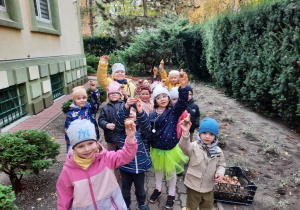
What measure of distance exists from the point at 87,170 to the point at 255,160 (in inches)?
146

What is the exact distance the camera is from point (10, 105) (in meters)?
5.80

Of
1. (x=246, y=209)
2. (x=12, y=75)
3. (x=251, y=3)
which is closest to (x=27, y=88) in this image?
(x=12, y=75)

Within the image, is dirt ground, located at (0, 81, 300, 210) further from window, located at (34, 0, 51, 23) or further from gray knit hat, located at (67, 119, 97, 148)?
window, located at (34, 0, 51, 23)

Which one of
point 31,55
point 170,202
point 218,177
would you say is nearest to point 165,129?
point 218,177

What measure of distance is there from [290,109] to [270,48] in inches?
74.5

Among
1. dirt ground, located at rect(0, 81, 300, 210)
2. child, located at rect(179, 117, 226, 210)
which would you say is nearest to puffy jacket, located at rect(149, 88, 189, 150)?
child, located at rect(179, 117, 226, 210)

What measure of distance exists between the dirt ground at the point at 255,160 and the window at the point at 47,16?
3473 mm

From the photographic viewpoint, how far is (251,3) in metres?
7.11

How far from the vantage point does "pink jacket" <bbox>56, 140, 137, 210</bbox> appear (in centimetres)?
185

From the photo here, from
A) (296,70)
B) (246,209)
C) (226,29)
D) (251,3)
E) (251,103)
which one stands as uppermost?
(251,3)

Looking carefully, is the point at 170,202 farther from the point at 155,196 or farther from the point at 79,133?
the point at 79,133

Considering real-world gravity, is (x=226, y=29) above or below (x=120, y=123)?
above

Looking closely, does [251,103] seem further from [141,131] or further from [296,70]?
[141,131]

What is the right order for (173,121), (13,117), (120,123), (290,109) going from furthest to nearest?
1. (13,117)
2. (290,109)
3. (173,121)
4. (120,123)
